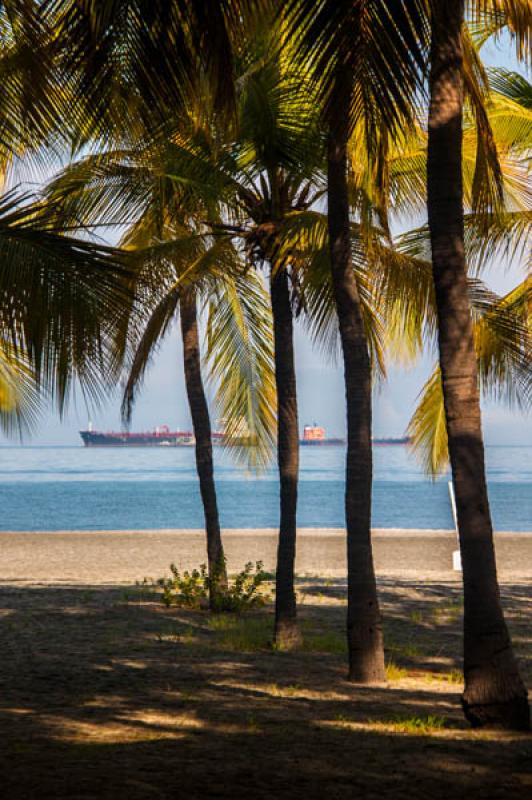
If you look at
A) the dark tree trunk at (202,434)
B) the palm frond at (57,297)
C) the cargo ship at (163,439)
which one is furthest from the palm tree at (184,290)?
the cargo ship at (163,439)

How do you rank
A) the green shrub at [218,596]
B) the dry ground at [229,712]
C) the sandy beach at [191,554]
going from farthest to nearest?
1. the sandy beach at [191,554]
2. the green shrub at [218,596]
3. the dry ground at [229,712]

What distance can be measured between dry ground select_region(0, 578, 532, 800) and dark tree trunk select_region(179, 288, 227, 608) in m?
0.61

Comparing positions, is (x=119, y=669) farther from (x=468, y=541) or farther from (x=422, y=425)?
(x=422, y=425)

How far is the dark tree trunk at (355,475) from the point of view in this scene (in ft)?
29.9

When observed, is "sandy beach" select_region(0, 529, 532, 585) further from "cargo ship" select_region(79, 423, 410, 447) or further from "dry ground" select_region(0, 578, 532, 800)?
"cargo ship" select_region(79, 423, 410, 447)

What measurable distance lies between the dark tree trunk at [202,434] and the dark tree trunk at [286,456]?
2.14 meters

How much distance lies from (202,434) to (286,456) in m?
2.62

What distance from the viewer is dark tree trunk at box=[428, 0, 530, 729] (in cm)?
690

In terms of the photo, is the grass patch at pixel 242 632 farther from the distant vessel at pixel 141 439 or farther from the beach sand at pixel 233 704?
the distant vessel at pixel 141 439

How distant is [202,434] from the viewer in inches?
530

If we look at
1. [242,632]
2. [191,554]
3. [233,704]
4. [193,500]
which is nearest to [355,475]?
[233,704]

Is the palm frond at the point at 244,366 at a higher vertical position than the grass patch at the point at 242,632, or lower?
higher

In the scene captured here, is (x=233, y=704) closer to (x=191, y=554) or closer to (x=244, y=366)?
(x=244, y=366)

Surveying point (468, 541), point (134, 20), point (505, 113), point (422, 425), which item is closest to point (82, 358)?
point (134, 20)
